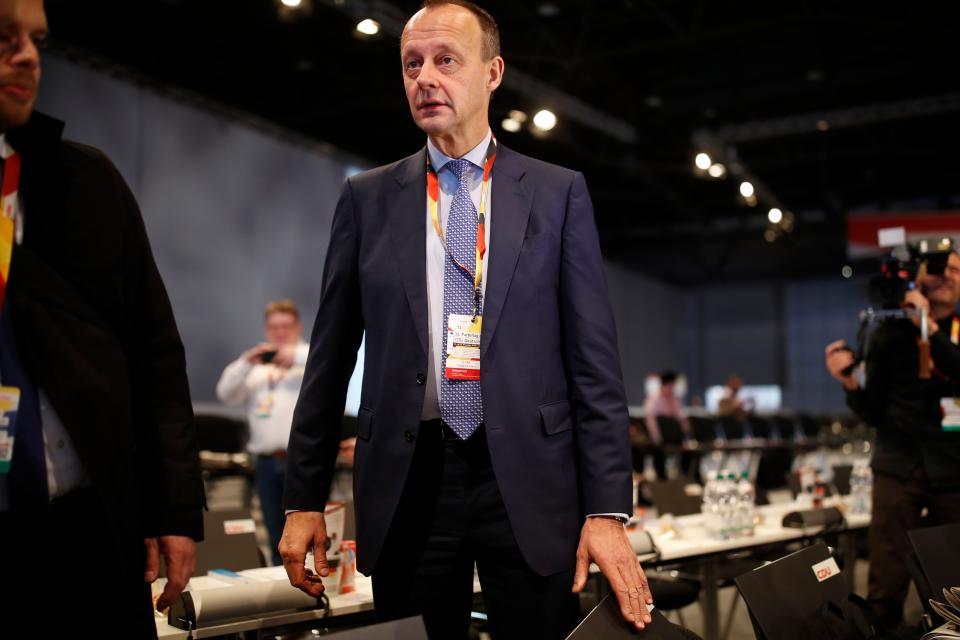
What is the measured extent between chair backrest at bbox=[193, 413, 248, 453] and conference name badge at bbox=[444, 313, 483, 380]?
527cm

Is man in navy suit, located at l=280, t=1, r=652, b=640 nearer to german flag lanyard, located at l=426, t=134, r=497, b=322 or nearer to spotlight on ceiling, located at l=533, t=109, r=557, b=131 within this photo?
german flag lanyard, located at l=426, t=134, r=497, b=322

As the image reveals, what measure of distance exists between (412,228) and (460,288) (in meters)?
0.15

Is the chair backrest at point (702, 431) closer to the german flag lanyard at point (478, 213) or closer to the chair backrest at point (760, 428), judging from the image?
the chair backrest at point (760, 428)

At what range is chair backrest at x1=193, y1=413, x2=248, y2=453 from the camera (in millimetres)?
6555

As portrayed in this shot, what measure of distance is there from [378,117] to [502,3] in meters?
3.25

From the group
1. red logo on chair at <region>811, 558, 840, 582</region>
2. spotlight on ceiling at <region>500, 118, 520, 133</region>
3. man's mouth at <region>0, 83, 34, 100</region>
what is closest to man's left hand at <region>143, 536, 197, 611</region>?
man's mouth at <region>0, 83, 34, 100</region>

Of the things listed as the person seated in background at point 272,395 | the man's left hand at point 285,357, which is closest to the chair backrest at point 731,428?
the person seated in background at point 272,395

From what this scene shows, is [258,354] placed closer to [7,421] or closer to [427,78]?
[427,78]

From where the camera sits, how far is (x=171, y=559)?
1216mm

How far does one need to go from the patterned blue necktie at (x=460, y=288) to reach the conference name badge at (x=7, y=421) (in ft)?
2.22

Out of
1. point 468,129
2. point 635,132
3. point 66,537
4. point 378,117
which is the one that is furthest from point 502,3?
point 66,537

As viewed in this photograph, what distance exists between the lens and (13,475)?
1045mm

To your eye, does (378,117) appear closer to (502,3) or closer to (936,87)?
(502,3)

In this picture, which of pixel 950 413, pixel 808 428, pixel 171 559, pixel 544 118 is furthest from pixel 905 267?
pixel 808 428
